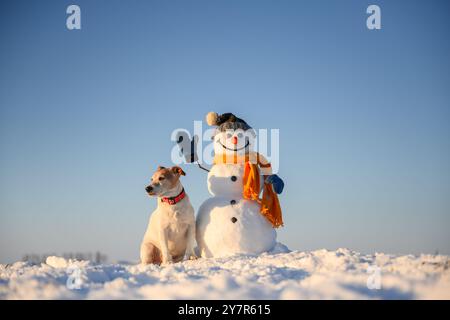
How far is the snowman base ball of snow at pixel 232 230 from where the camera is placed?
19.7 feet

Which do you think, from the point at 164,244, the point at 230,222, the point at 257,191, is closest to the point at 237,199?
the point at 257,191

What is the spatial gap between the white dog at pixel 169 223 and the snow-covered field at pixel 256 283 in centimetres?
165

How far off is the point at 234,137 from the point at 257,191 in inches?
33.6

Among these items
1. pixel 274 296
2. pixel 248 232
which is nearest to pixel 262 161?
pixel 248 232

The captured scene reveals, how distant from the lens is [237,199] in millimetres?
6320

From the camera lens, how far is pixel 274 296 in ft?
10.5

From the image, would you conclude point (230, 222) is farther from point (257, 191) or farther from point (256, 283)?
point (256, 283)

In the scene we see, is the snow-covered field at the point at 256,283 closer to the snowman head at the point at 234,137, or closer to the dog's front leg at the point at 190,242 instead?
the dog's front leg at the point at 190,242

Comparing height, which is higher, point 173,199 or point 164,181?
point 164,181

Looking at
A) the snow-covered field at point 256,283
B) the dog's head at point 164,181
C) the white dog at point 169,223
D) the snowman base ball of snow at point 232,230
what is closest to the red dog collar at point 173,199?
the white dog at point 169,223

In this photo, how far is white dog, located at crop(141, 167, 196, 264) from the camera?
5.88 meters

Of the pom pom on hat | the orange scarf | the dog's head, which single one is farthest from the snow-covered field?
the pom pom on hat
